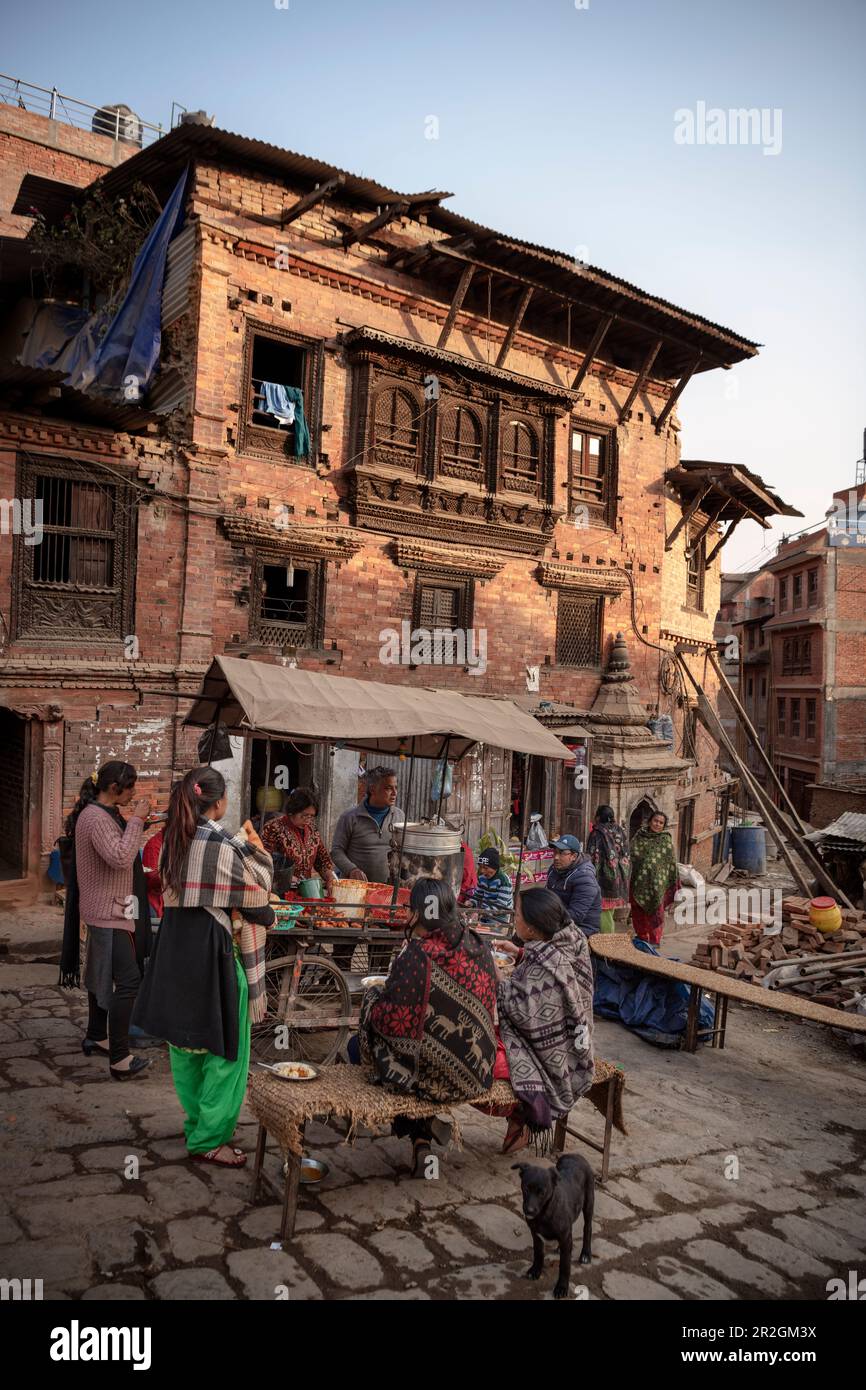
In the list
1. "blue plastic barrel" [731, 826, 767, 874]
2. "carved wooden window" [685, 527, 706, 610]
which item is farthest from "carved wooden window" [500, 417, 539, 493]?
"blue plastic barrel" [731, 826, 767, 874]

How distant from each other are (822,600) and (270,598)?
103ft

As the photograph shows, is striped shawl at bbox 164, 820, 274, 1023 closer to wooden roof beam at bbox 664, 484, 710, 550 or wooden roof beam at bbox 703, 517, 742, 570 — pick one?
wooden roof beam at bbox 664, 484, 710, 550

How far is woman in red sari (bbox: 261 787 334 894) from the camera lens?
7.80m

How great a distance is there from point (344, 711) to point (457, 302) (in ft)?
36.5

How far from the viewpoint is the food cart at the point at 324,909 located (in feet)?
21.4

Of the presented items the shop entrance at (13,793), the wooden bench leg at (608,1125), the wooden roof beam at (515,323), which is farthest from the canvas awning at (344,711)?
the wooden roof beam at (515,323)

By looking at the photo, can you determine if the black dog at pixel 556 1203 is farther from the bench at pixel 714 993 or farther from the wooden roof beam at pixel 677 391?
the wooden roof beam at pixel 677 391

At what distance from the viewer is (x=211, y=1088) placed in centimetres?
499

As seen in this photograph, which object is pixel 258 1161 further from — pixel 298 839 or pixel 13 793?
pixel 13 793

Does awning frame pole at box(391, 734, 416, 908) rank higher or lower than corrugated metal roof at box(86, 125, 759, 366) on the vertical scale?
lower

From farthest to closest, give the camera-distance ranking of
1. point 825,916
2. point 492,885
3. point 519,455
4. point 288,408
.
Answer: point 519,455
point 288,408
point 492,885
point 825,916

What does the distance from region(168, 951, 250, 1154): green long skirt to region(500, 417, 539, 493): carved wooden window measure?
13.9m

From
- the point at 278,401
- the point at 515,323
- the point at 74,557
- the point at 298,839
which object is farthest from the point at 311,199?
the point at 298,839
